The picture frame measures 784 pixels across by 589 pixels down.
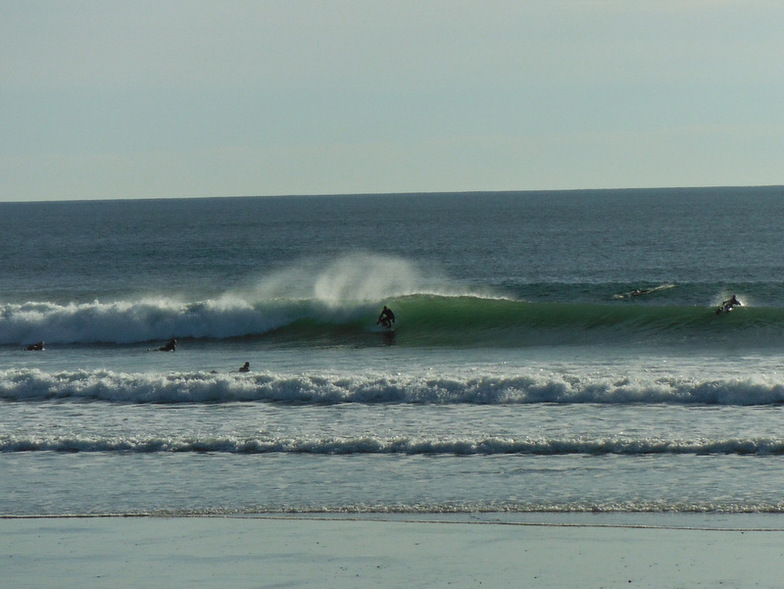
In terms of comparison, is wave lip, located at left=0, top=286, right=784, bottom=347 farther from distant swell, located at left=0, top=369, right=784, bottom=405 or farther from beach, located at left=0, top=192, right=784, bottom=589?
distant swell, located at left=0, top=369, right=784, bottom=405

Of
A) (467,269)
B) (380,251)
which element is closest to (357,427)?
(467,269)

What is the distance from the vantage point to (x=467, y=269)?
65188 mm

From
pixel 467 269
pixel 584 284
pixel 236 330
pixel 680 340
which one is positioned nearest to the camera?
pixel 680 340

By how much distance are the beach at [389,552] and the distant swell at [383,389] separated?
24.8ft

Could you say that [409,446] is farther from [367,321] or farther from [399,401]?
[367,321]

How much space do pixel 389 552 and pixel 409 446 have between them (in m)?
4.91

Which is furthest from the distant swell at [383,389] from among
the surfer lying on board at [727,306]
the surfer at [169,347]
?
the surfer lying on board at [727,306]

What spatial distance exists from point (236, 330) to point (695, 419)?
2181 centimetres

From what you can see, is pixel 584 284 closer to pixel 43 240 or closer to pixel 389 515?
pixel 389 515

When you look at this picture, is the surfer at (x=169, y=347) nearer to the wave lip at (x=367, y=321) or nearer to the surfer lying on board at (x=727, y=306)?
the wave lip at (x=367, y=321)

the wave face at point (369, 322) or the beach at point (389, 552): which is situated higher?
the wave face at point (369, 322)

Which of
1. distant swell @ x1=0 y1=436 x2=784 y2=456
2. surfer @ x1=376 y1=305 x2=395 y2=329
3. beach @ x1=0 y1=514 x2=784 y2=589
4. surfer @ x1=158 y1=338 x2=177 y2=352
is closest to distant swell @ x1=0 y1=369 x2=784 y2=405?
distant swell @ x1=0 y1=436 x2=784 y2=456

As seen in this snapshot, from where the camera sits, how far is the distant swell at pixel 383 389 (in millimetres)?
18703

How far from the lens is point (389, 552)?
10.2 meters
